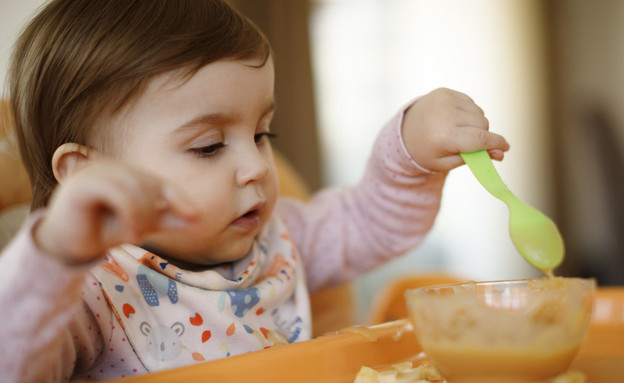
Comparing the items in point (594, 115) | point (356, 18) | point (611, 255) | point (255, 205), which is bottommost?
point (611, 255)

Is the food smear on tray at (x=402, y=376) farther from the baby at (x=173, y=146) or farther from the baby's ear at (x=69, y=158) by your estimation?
the baby's ear at (x=69, y=158)

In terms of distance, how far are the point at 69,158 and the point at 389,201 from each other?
0.49 meters

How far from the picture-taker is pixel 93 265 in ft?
1.53

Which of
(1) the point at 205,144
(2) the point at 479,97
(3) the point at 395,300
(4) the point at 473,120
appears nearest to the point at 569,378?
(4) the point at 473,120

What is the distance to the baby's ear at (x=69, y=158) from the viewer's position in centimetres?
76

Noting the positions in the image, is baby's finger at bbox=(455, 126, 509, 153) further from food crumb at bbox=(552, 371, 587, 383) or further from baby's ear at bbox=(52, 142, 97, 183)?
baby's ear at bbox=(52, 142, 97, 183)

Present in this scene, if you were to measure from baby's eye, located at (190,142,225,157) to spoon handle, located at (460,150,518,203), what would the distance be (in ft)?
0.94

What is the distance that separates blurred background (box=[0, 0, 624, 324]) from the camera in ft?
9.74

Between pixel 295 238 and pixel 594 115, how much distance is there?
280 cm

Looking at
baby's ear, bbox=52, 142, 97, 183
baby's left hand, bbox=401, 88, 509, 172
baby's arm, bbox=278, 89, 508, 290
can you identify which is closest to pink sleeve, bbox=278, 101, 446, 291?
baby's arm, bbox=278, 89, 508, 290

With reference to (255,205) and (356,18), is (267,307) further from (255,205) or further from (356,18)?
(356,18)

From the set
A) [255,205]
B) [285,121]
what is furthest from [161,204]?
[285,121]

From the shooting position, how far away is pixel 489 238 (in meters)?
3.45

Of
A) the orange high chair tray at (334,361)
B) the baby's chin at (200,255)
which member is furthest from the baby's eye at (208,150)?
the orange high chair tray at (334,361)
